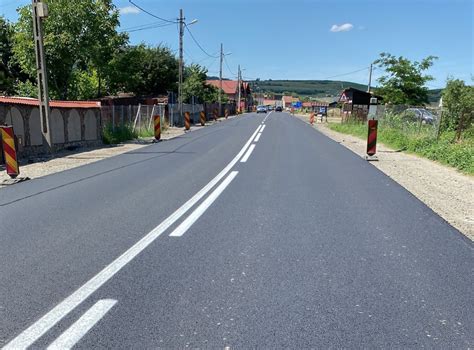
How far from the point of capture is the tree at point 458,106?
16109 mm

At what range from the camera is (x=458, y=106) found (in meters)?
18.9

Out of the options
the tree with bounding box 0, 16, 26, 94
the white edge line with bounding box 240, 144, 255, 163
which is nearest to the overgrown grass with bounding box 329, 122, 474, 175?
the white edge line with bounding box 240, 144, 255, 163

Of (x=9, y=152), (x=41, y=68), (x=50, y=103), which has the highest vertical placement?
(x=41, y=68)

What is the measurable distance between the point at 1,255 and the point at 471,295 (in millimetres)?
4770

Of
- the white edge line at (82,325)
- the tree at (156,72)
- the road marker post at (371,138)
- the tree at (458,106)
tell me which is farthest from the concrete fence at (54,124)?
the tree at (156,72)

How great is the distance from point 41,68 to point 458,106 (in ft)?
56.3

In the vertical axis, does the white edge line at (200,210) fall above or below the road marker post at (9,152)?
below

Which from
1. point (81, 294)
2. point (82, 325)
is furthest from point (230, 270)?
point (82, 325)

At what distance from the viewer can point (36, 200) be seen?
295 inches

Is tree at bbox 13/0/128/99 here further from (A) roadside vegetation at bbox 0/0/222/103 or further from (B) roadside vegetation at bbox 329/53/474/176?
(B) roadside vegetation at bbox 329/53/474/176

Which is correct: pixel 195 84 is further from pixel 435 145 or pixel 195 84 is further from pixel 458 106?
pixel 435 145

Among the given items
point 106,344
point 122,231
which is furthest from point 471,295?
point 122,231

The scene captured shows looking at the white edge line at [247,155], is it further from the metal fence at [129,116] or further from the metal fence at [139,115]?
the metal fence at [129,116]

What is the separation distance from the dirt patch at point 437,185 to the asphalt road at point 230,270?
1.26 feet
